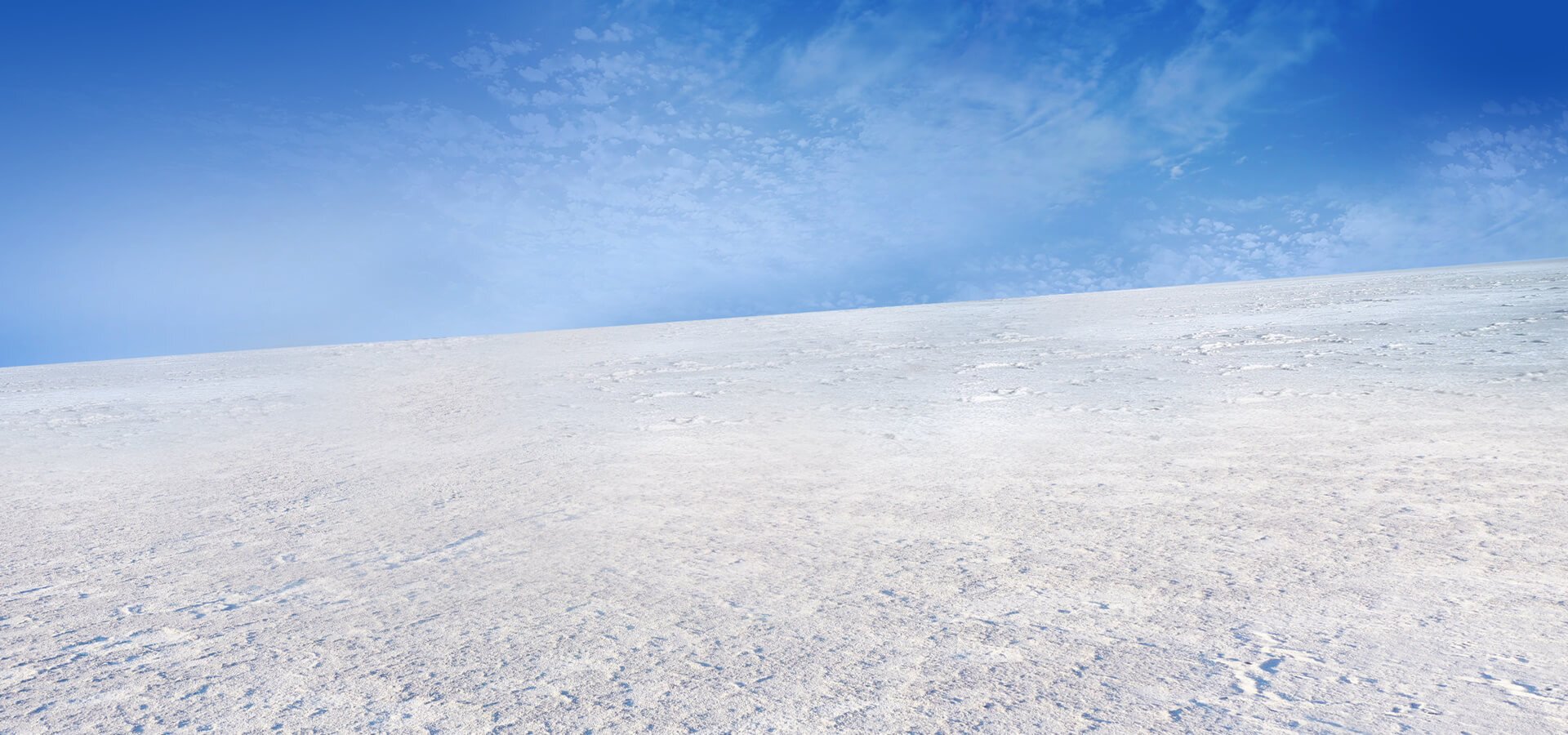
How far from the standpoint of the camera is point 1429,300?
7.35 metres

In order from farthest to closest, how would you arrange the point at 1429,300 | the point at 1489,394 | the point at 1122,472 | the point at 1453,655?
the point at 1429,300 → the point at 1489,394 → the point at 1122,472 → the point at 1453,655

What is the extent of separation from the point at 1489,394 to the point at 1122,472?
5.54 ft

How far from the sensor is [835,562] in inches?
68.2

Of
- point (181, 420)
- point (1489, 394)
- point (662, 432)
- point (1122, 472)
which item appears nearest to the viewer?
point (1122, 472)

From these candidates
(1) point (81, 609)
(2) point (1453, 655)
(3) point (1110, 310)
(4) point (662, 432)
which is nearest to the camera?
(2) point (1453, 655)

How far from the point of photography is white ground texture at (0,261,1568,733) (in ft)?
3.88

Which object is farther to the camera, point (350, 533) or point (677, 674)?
point (350, 533)

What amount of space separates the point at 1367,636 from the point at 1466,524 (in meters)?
0.68

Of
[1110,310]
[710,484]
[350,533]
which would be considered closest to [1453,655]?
[710,484]

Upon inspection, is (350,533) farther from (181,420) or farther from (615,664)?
(181,420)

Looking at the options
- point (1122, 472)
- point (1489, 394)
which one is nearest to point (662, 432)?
point (1122, 472)

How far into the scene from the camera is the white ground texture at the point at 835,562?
1.18 meters

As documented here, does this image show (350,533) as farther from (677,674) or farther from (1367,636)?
(1367,636)

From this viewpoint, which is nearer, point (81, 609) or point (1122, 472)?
point (81, 609)
